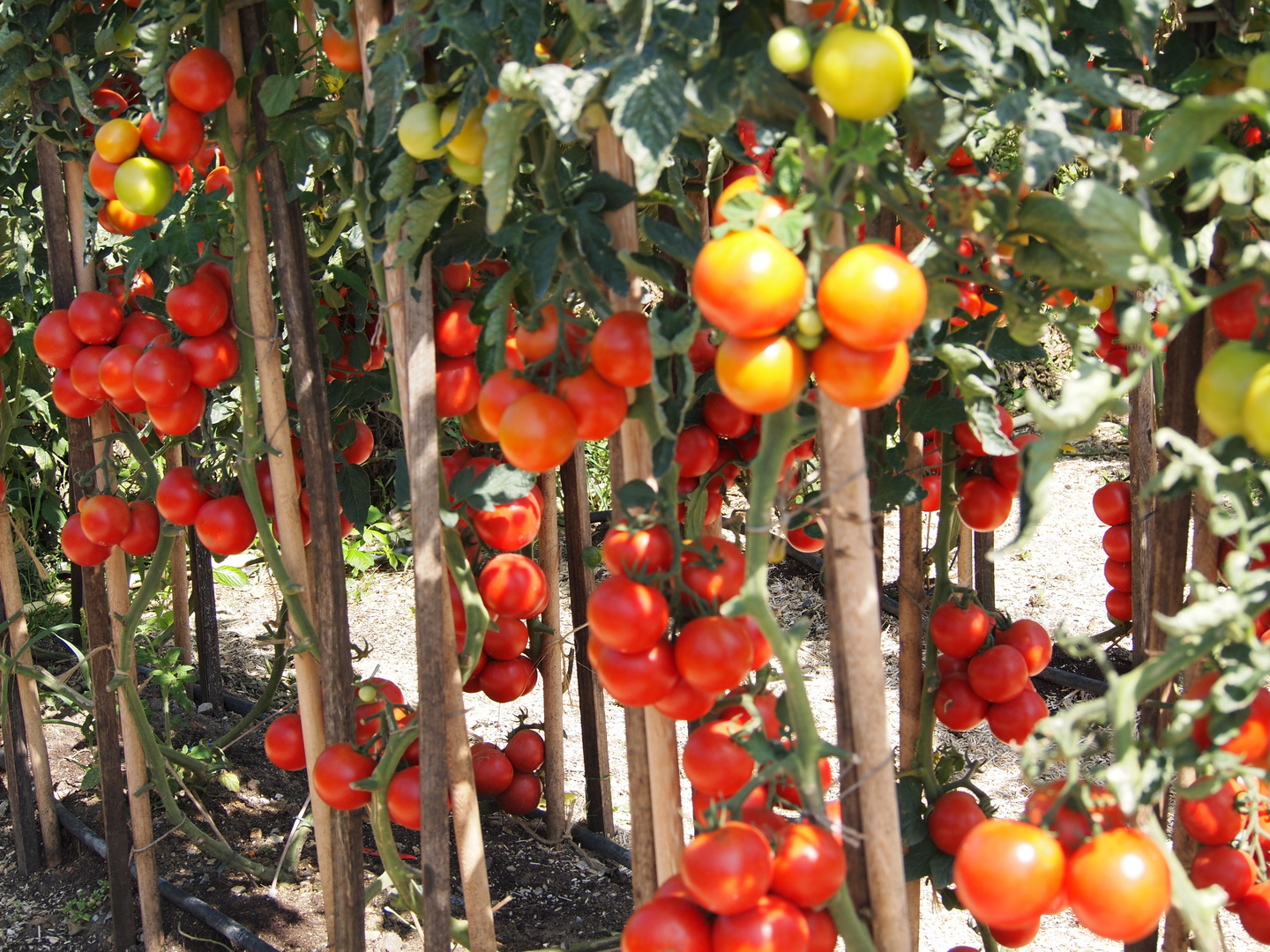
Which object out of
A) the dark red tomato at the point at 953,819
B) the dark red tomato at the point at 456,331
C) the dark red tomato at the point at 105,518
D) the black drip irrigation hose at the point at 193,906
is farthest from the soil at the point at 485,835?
the dark red tomato at the point at 456,331

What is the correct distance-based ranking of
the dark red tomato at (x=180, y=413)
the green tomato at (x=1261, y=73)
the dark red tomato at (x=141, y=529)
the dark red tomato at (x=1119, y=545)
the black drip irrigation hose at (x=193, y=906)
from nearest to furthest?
the green tomato at (x=1261, y=73)
the dark red tomato at (x=180, y=413)
the dark red tomato at (x=1119, y=545)
the dark red tomato at (x=141, y=529)
the black drip irrigation hose at (x=193, y=906)

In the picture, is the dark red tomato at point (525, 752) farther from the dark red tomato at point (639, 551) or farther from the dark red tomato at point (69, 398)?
the dark red tomato at point (639, 551)

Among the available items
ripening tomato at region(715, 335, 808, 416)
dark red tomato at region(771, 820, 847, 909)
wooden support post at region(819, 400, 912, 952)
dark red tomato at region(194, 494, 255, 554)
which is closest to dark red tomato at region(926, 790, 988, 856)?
wooden support post at region(819, 400, 912, 952)

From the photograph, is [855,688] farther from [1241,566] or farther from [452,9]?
[452,9]

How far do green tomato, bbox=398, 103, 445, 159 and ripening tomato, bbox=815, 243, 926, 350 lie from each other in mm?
369

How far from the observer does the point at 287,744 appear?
1.43m

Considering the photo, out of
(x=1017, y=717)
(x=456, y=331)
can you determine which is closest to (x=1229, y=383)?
(x=1017, y=717)

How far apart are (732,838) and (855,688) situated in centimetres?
16

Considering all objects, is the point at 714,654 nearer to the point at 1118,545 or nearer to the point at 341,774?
the point at 341,774

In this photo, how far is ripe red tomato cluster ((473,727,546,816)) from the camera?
1.76 metres

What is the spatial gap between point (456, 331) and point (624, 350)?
0.39 meters

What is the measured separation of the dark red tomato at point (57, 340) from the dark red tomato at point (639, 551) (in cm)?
94

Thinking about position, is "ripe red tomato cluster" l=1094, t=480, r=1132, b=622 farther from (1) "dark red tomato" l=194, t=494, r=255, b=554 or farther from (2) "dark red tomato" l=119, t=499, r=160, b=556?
(2) "dark red tomato" l=119, t=499, r=160, b=556

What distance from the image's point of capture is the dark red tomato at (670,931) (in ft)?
2.58
